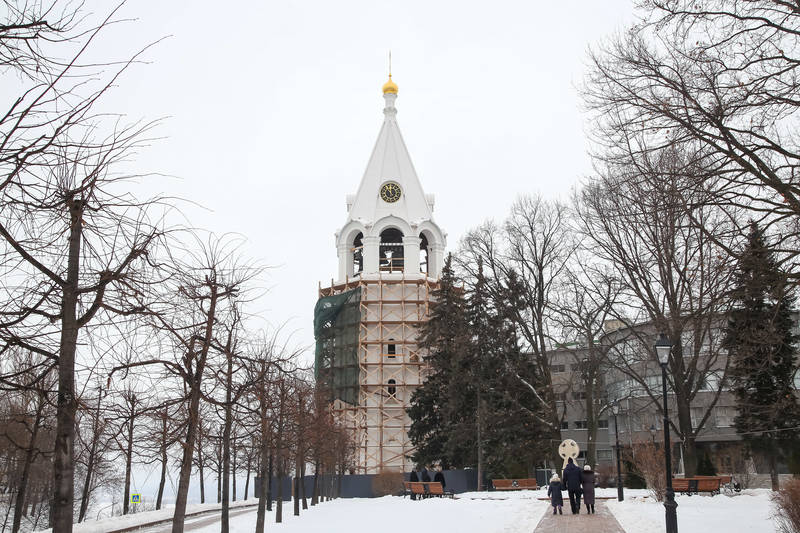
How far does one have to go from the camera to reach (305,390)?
97.6 ft

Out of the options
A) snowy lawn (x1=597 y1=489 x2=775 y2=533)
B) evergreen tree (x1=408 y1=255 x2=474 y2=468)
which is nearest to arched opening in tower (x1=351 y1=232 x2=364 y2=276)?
evergreen tree (x1=408 y1=255 x2=474 y2=468)

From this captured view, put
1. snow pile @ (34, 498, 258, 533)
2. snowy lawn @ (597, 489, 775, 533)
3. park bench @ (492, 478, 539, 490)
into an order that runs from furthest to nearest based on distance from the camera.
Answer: park bench @ (492, 478, 539, 490) → snow pile @ (34, 498, 258, 533) → snowy lawn @ (597, 489, 775, 533)

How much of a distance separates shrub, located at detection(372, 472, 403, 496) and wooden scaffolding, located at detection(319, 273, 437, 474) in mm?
4176

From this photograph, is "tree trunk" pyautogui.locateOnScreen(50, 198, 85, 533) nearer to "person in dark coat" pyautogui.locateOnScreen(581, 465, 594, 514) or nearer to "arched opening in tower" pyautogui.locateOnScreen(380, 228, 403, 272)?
"person in dark coat" pyautogui.locateOnScreen(581, 465, 594, 514)

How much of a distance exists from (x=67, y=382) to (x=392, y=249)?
169ft

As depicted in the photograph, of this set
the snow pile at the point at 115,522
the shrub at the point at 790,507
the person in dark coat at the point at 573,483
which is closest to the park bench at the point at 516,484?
the person in dark coat at the point at 573,483

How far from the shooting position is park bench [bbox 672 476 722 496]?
83.0 feet

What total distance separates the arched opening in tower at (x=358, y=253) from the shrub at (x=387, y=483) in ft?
54.7

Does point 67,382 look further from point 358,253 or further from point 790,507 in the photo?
point 358,253

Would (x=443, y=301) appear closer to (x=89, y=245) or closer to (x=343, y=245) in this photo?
(x=343, y=245)

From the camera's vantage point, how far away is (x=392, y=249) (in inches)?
2283

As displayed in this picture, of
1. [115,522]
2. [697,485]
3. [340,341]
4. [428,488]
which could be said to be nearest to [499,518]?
[697,485]

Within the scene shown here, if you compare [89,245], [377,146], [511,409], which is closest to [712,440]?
[511,409]

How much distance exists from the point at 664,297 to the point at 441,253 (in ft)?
97.7
